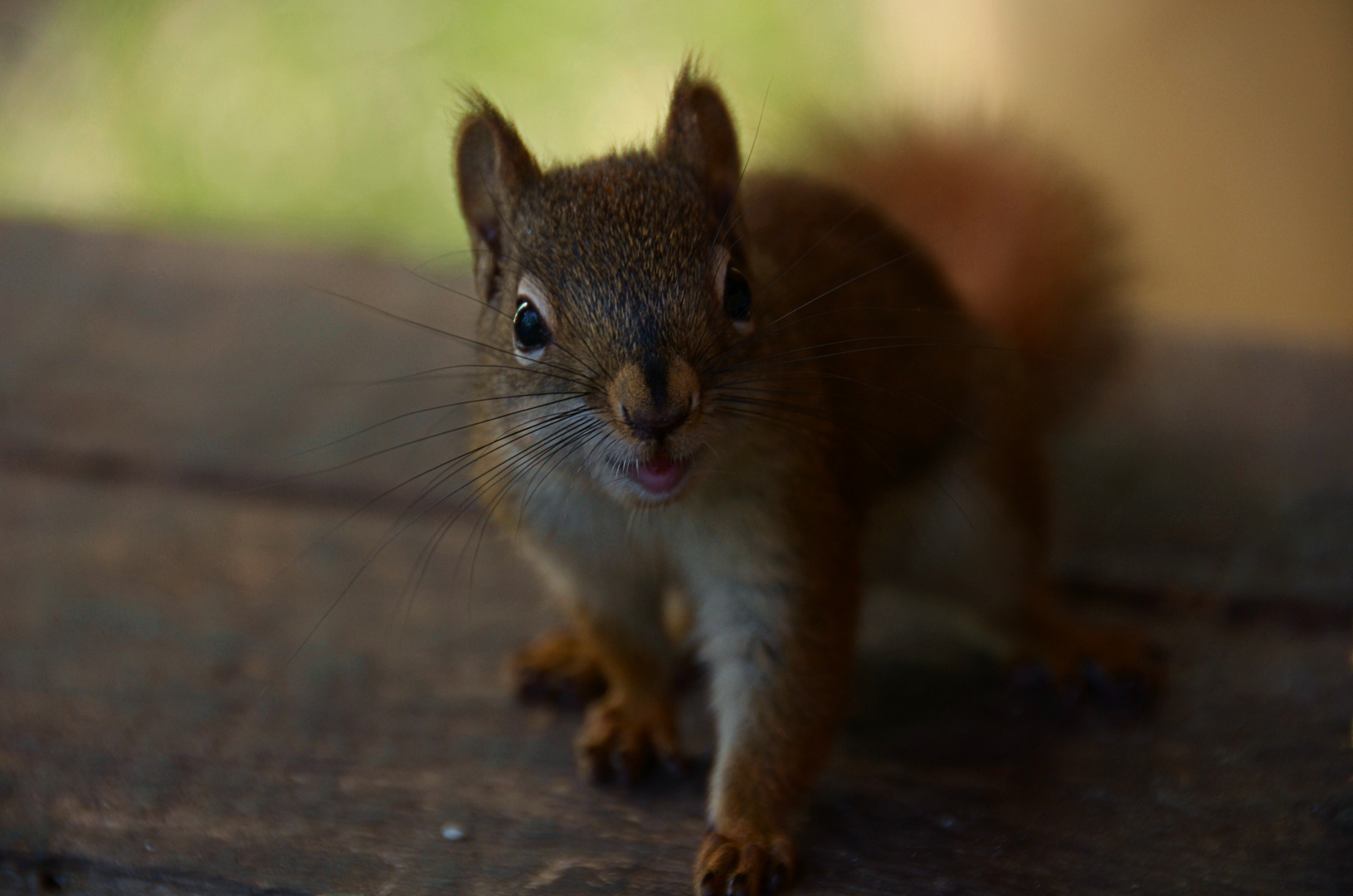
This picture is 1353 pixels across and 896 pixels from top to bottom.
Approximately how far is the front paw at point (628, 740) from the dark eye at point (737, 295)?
648mm

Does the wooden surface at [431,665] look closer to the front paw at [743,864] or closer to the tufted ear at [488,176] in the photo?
the front paw at [743,864]

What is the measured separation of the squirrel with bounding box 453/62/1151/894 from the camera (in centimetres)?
A: 151

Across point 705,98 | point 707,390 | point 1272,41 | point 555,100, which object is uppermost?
point 1272,41

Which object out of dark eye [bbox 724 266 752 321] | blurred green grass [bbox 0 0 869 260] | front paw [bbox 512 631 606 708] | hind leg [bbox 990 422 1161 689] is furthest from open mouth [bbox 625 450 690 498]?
blurred green grass [bbox 0 0 869 260]

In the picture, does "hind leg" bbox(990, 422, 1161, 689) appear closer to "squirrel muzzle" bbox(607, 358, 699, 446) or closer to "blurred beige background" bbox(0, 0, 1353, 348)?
"squirrel muzzle" bbox(607, 358, 699, 446)

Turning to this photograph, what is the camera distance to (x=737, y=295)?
160 centimetres

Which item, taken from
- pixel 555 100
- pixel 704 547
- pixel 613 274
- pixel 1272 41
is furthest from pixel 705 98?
pixel 1272 41

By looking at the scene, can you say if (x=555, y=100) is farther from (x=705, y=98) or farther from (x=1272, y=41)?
(x=705, y=98)

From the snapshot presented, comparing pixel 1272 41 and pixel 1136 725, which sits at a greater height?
pixel 1272 41

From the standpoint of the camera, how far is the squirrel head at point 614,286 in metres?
1.45

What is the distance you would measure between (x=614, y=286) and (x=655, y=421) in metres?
0.20

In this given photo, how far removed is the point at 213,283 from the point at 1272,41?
4106 mm

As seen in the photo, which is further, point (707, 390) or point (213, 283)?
point (213, 283)

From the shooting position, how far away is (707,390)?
4.90 ft
